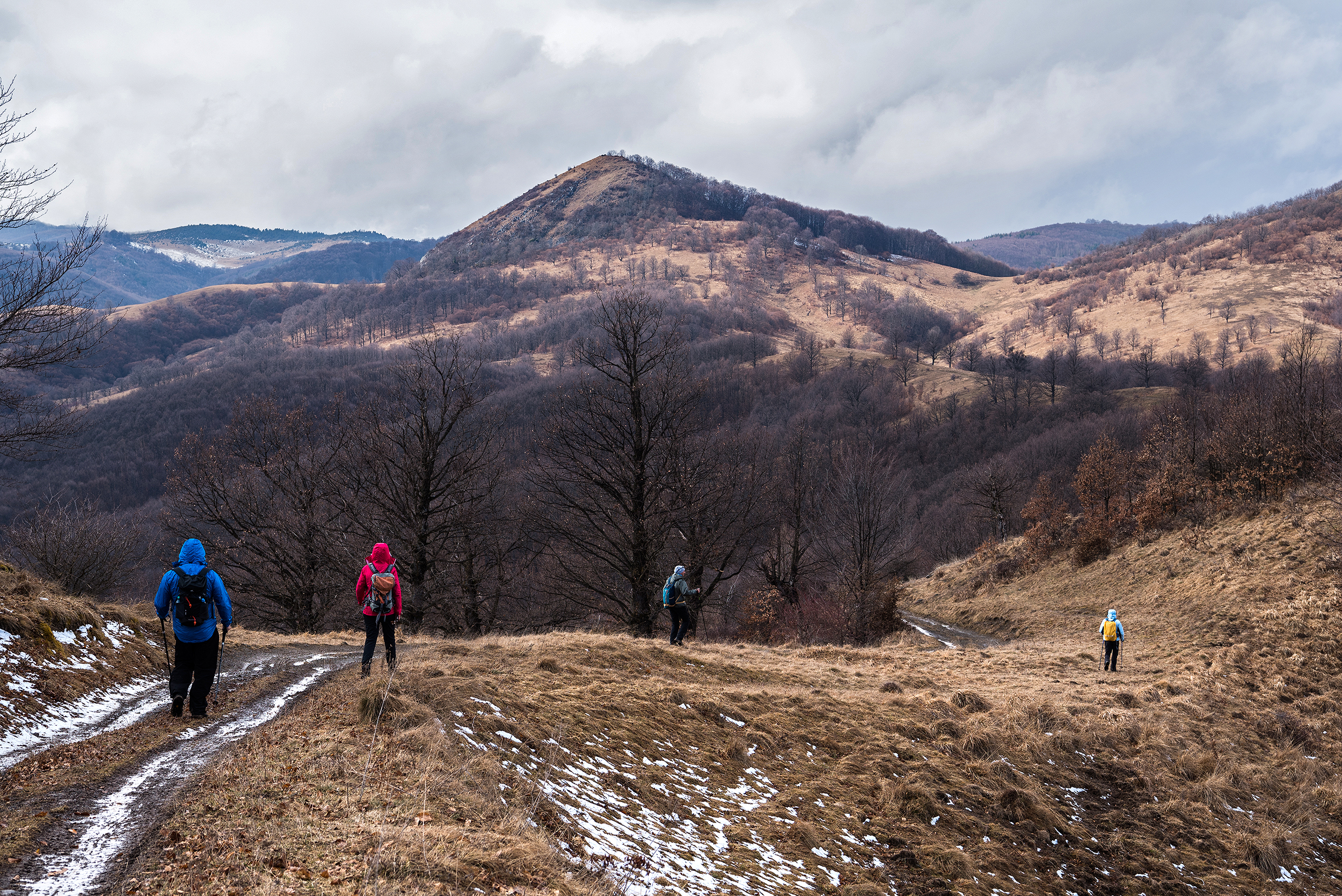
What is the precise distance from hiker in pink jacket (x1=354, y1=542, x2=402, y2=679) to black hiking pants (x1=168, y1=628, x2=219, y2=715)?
212 centimetres

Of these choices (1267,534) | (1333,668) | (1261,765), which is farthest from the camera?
(1267,534)

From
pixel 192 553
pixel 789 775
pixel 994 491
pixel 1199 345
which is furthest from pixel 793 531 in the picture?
pixel 1199 345

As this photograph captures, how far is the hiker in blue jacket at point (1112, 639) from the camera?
20.8 meters

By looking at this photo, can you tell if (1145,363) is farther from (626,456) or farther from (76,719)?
(76,719)

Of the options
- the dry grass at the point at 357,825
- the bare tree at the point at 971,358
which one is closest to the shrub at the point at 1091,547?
the dry grass at the point at 357,825

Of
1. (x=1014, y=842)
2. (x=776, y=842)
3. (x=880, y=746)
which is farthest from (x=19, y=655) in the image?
(x=1014, y=842)

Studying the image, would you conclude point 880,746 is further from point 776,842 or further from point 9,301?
point 9,301

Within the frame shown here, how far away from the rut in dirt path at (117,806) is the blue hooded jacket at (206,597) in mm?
1021

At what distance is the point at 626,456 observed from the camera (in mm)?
22062

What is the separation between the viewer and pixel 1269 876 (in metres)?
10.2

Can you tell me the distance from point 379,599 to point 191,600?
2.56m

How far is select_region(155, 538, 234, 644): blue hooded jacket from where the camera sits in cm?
842

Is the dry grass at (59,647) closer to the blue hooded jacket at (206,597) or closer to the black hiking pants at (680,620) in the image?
the blue hooded jacket at (206,597)

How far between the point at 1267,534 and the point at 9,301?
39.8m
